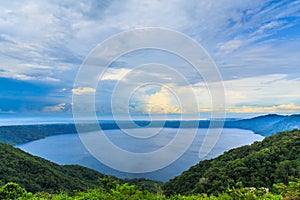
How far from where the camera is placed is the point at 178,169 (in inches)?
2191

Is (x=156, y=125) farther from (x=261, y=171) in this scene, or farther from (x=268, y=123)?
(x=268, y=123)

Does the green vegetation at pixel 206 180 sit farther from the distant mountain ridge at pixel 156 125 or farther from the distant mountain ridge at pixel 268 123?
the distant mountain ridge at pixel 268 123

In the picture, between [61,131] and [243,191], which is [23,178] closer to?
[243,191]

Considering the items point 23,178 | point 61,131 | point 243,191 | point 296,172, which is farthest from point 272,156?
point 61,131

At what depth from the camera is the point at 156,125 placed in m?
11.7

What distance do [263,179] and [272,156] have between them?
3197 millimetres

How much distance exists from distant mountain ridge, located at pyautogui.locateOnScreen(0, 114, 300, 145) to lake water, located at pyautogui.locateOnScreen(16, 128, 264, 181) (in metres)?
0.99

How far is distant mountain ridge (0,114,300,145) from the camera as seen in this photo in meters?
11.3

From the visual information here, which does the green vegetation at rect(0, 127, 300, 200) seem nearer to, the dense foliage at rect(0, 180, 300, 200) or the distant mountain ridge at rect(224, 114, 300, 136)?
the dense foliage at rect(0, 180, 300, 200)

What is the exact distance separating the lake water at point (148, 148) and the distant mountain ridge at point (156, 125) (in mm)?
992

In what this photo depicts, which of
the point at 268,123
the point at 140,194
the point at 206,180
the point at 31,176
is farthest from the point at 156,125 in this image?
the point at 268,123

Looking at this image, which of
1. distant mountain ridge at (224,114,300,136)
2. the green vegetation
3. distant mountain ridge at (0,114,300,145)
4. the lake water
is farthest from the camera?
distant mountain ridge at (224,114,300,136)

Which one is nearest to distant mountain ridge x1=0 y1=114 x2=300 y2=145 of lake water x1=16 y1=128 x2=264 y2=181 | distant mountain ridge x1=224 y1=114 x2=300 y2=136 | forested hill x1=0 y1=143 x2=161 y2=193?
distant mountain ridge x1=224 y1=114 x2=300 y2=136

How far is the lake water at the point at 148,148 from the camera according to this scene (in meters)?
24.5
